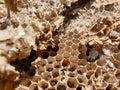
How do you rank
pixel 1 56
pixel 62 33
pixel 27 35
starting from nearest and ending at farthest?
pixel 1 56 < pixel 27 35 < pixel 62 33

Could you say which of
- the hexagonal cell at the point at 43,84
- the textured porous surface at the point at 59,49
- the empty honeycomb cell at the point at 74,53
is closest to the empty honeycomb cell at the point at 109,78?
the textured porous surface at the point at 59,49

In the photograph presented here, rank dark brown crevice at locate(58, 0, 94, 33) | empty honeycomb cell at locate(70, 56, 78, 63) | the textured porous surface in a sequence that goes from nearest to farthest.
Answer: the textured porous surface < empty honeycomb cell at locate(70, 56, 78, 63) < dark brown crevice at locate(58, 0, 94, 33)

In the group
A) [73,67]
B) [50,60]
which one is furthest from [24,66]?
[73,67]

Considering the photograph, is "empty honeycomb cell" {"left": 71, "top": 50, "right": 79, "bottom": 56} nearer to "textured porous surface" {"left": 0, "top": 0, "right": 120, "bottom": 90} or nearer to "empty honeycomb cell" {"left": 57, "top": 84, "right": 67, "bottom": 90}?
"textured porous surface" {"left": 0, "top": 0, "right": 120, "bottom": 90}

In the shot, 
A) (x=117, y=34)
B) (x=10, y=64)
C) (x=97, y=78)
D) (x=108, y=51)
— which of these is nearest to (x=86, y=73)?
(x=97, y=78)

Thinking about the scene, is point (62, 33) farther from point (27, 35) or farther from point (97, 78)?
point (97, 78)

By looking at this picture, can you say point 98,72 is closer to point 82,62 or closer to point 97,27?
point 82,62

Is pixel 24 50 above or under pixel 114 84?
above

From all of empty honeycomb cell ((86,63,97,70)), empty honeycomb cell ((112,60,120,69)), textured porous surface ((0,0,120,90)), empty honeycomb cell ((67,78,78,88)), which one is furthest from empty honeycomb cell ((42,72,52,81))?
empty honeycomb cell ((112,60,120,69))
